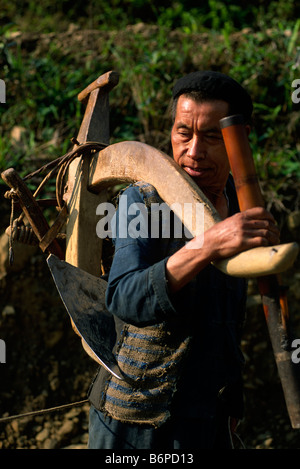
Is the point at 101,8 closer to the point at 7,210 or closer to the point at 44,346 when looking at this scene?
the point at 7,210

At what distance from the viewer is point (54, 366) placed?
131 inches

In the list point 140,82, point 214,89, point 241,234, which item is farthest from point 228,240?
point 140,82

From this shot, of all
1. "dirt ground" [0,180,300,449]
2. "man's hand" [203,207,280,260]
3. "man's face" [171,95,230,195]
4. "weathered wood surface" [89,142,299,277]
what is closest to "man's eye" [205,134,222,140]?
"man's face" [171,95,230,195]

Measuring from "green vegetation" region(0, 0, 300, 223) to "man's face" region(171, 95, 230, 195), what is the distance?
2.05m

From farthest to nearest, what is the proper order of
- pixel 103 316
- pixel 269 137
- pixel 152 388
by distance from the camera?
pixel 269 137, pixel 103 316, pixel 152 388

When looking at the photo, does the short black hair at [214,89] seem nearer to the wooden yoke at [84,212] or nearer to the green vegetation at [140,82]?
the wooden yoke at [84,212]

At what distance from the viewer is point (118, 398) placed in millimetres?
1589

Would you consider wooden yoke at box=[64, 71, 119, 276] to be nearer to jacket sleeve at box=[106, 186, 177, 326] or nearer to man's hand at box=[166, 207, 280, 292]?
jacket sleeve at box=[106, 186, 177, 326]

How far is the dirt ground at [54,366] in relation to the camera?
3.24 m

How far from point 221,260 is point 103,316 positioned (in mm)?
579

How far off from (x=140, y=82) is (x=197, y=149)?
279 cm

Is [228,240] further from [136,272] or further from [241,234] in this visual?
[136,272]
